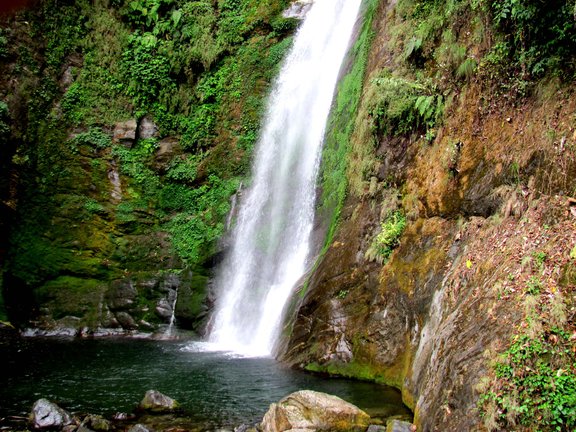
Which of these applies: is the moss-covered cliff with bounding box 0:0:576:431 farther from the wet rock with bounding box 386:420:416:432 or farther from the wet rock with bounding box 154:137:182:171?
the wet rock with bounding box 386:420:416:432

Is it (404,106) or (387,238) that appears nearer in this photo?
(387,238)

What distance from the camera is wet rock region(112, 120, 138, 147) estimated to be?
66.1 feet

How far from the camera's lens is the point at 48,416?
7.12 meters

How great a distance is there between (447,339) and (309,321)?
15.8 feet

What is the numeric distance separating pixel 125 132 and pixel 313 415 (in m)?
16.7

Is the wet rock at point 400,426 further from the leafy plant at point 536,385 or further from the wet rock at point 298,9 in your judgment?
the wet rock at point 298,9

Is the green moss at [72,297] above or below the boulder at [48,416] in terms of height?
below

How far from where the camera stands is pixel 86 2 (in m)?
21.6

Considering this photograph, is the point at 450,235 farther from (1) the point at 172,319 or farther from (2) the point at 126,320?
(2) the point at 126,320

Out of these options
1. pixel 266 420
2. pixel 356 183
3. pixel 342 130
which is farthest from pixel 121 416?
pixel 342 130

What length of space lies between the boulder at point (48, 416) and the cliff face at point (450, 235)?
4693mm

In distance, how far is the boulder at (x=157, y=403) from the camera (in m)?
7.79

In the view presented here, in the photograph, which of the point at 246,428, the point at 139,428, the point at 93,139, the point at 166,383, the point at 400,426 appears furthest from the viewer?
the point at 93,139

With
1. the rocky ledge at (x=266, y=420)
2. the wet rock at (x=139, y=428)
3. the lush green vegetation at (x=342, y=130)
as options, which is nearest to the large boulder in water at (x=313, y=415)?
the rocky ledge at (x=266, y=420)
